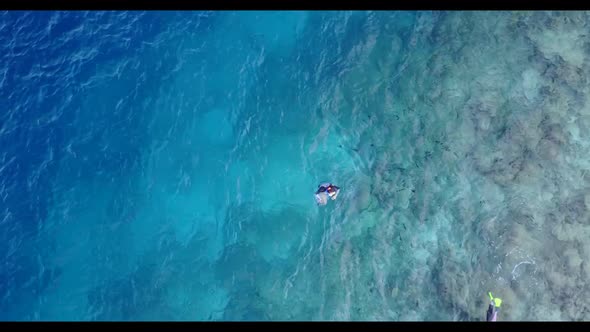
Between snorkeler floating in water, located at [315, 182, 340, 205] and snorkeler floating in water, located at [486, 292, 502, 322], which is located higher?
snorkeler floating in water, located at [315, 182, 340, 205]

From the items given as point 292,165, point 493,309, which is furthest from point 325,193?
point 493,309

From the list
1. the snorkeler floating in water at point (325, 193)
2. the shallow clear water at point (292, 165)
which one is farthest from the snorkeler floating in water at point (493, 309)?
the snorkeler floating in water at point (325, 193)

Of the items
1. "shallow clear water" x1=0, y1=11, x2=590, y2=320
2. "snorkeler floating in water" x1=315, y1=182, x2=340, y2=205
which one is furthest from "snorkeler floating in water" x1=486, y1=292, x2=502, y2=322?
"snorkeler floating in water" x1=315, y1=182, x2=340, y2=205

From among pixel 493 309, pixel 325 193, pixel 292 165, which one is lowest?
pixel 493 309

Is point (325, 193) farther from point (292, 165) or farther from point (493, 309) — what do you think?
point (493, 309)

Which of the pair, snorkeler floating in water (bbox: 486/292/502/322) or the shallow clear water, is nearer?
snorkeler floating in water (bbox: 486/292/502/322)

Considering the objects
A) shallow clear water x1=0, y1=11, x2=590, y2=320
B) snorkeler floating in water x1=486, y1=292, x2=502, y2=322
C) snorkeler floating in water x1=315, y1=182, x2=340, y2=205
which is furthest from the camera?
snorkeler floating in water x1=315, y1=182, x2=340, y2=205

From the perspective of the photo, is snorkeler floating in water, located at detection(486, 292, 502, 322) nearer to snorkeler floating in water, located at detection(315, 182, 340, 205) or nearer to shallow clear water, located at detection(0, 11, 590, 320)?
shallow clear water, located at detection(0, 11, 590, 320)

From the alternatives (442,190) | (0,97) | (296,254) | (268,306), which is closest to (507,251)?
(442,190)
